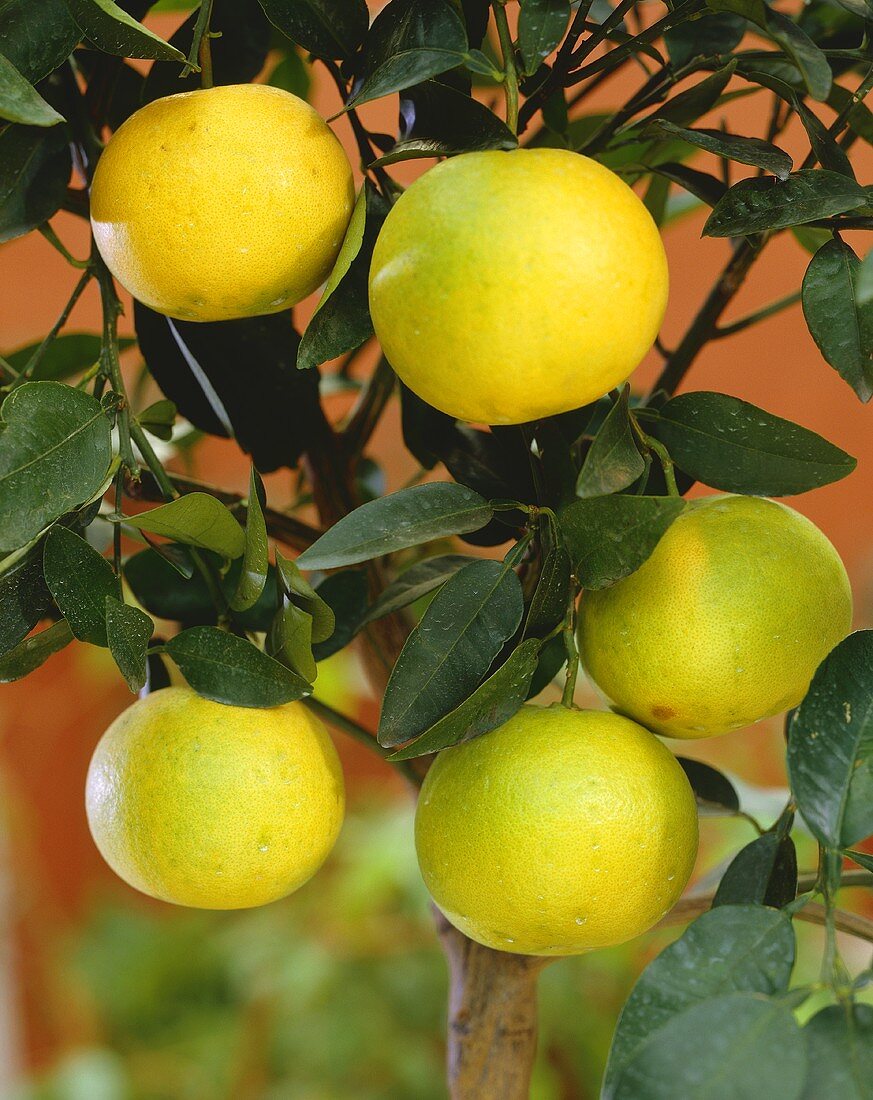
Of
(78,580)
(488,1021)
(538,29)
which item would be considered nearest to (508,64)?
(538,29)

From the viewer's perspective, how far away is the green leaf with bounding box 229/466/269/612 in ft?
1.36

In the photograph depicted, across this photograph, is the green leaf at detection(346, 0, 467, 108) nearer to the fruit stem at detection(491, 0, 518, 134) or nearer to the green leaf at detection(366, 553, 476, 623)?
the fruit stem at detection(491, 0, 518, 134)

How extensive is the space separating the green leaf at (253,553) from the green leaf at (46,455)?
55 mm

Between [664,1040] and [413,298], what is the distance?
24 centimetres

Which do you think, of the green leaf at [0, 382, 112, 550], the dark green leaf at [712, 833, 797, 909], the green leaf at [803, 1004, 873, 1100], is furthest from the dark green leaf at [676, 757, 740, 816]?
the green leaf at [0, 382, 112, 550]

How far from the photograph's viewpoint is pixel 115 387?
0.45 m

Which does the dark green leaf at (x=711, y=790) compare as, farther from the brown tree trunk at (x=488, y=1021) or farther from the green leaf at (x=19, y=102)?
the green leaf at (x=19, y=102)

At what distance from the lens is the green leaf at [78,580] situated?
0.40 meters

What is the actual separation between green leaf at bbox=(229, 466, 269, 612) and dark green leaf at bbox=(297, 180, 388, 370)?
5 cm

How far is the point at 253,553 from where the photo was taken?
43 cm

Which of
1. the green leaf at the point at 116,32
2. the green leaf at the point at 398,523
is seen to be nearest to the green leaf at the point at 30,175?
the green leaf at the point at 116,32

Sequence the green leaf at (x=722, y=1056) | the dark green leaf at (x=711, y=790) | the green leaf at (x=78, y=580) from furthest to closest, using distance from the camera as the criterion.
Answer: the dark green leaf at (x=711, y=790) → the green leaf at (x=78, y=580) → the green leaf at (x=722, y=1056)

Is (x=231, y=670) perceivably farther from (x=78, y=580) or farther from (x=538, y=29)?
(x=538, y=29)

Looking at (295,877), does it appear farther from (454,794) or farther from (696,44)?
(696,44)
